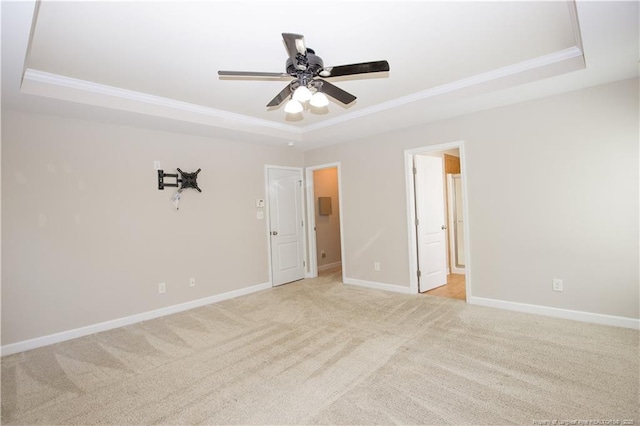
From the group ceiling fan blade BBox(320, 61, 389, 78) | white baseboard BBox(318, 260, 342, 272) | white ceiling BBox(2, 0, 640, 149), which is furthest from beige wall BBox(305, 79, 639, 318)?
white baseboard BBox(318, 260, 342, 272)

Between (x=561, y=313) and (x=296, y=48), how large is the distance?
3698mm

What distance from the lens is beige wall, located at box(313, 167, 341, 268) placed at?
257 inches

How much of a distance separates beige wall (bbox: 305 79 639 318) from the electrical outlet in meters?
0.04

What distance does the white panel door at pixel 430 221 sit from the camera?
454 centimetres

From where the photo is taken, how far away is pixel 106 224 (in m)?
3.61

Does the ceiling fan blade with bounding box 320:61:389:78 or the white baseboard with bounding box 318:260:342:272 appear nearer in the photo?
the ceiling fan blade with bounding box 320:61:389:78

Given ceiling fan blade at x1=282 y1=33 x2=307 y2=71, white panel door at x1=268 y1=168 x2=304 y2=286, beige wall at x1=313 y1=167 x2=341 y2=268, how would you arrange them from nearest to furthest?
1. ceiling fan blade at x1=282 y1=33 x2=307 y2=71
2. white panel door at x1=268 y1=168 x2=304 y2=286
3. beige wall at x1=313 y1=167 x2=341 y2=268

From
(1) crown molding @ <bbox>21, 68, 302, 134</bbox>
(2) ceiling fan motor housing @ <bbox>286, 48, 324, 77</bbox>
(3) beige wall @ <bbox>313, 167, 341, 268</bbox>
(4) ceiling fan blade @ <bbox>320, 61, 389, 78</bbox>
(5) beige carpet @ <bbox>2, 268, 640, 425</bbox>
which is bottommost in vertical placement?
(5) beige carpet @ <bbox>2, 268, 640, 425</bbox>

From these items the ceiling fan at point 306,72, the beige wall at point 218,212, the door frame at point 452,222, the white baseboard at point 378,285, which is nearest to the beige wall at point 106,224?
the beige wall at point 218,212

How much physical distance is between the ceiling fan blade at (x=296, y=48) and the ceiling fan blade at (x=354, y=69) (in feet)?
0.51

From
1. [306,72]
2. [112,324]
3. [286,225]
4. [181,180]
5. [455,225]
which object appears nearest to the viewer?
[306,72]

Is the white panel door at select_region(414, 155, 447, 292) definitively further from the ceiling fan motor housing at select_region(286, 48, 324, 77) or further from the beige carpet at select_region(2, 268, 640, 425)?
the ceiling fan motor housing at select_region(286, 48, 324, 77)

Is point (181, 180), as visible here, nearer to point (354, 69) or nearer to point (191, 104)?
point (191, 104)

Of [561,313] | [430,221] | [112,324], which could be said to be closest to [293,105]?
[430,221]
